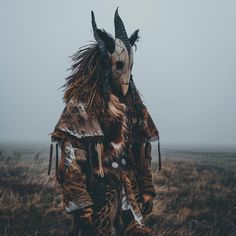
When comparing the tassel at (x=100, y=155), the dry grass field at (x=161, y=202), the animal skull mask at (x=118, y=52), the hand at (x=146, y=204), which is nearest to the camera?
the tassel at (x=100, y=155)

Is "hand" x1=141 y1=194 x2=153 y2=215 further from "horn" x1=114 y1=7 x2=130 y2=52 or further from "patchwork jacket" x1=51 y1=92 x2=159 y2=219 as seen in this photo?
"horn" x1=114 y1=7 x2=130 y2=52

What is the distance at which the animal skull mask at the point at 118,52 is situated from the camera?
3.20 metres

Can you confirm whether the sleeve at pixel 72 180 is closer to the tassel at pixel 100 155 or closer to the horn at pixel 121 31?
the tassel at pixel 100 155

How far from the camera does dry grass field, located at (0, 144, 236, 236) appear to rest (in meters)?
4.95

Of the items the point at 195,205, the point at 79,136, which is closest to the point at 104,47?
the point at 79,136

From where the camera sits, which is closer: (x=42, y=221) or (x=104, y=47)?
(x=104, y=47)

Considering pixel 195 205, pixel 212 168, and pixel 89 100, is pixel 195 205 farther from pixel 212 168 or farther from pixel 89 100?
pixel 89 100

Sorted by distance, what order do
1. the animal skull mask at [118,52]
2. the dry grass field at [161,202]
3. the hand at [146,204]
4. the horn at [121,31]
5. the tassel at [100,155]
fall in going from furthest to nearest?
the dry grass field at [161,202] < the hand at [146,204] < the horn at [121,31] < the animal skull mask at [118,52] < the tassel at [100,155]

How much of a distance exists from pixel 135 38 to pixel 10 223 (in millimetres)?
2810

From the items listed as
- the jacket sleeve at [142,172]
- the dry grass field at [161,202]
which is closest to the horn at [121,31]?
the jacket sleeve at [142,172]

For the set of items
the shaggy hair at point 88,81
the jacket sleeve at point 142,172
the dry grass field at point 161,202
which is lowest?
the dry grass field at point 161,202

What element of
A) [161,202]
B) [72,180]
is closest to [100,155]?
[72,180]

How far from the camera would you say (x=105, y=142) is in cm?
315

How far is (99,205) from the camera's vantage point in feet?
9.80
